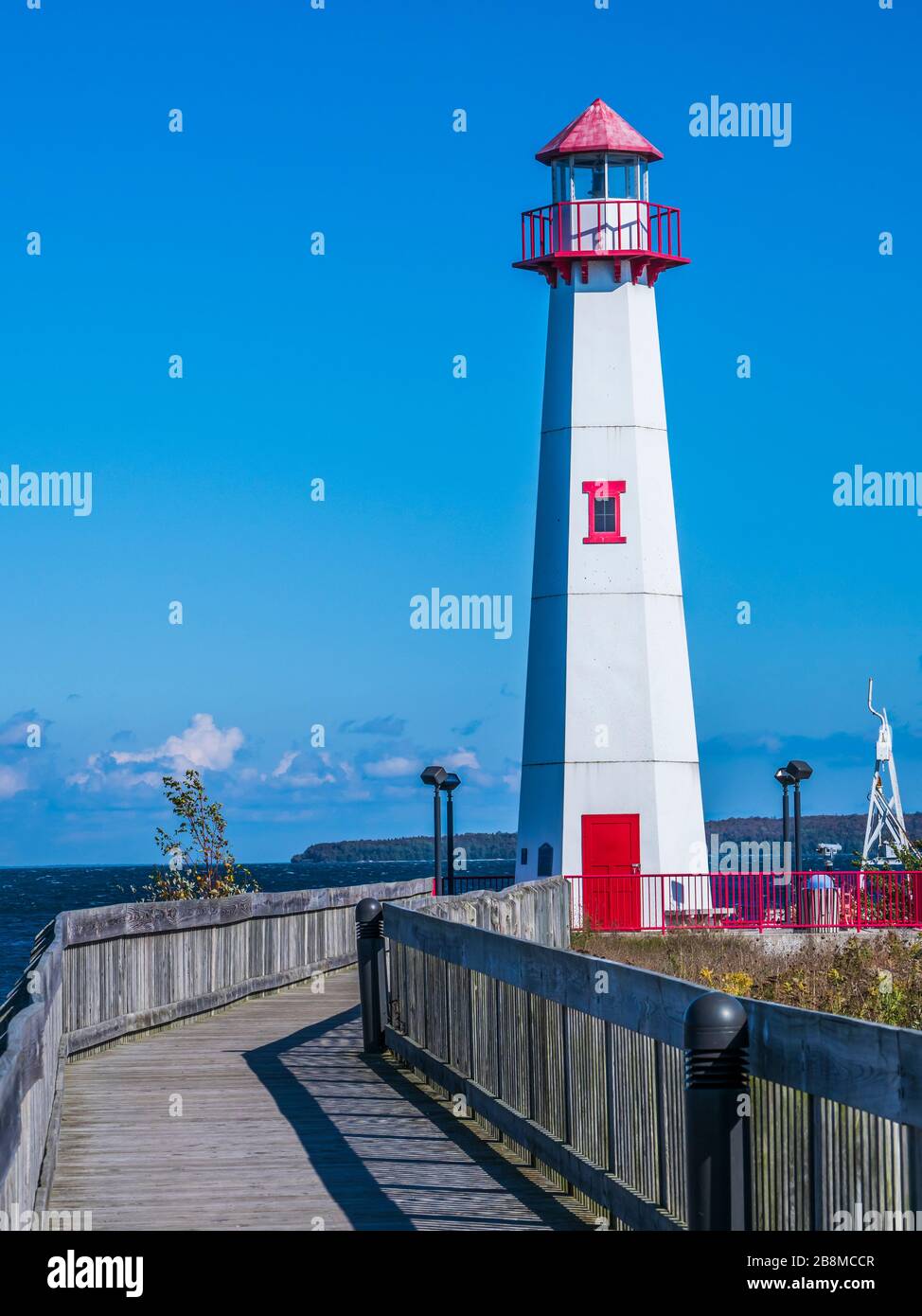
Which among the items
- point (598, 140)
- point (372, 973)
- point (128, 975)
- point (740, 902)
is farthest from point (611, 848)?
point (372, 973)

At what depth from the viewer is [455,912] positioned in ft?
51.7

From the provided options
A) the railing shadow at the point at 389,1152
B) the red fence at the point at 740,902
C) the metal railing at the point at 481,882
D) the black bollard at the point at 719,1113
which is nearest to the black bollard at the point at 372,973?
the railing shadow at the point at 389,1152

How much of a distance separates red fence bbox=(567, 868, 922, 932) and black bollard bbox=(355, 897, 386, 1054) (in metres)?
16.2

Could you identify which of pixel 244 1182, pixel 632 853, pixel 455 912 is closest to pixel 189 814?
pixel 455 912

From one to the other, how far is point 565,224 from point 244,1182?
26.9 metres

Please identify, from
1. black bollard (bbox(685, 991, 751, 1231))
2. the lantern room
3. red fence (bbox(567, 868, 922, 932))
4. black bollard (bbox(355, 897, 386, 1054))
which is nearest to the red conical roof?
the lantern room

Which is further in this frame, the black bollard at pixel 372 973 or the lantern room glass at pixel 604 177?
the lantern room glass at pixel 604 177

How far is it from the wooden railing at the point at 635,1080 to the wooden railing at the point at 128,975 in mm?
2690

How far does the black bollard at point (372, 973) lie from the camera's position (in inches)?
626

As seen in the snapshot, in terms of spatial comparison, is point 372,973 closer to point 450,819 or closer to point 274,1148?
point 274,1148

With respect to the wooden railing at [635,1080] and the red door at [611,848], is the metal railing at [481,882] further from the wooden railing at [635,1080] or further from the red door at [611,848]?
the wooden railing at [635,1080]

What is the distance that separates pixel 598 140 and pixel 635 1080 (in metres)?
27.8

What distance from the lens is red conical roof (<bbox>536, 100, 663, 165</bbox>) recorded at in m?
34.2

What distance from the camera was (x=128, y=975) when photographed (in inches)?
655
